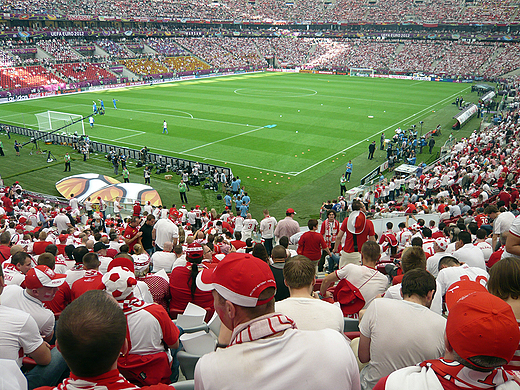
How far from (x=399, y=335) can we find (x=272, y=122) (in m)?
36.8

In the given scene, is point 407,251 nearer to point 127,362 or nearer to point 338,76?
point 127,362

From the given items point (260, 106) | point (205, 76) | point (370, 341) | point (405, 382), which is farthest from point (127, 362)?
point (205, 76)

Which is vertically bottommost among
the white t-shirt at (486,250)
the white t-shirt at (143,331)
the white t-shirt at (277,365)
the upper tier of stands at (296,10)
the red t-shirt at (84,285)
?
the white t-shirt at (486,250)

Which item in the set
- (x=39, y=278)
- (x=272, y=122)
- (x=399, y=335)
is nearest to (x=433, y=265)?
(x=399, y=335)

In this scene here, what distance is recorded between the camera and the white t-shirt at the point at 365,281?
5.20 m

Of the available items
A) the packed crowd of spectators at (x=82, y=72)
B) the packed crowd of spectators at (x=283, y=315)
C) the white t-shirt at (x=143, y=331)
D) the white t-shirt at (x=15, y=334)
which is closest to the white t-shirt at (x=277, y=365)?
the packed crowd of spectators at (x=283, y=315)

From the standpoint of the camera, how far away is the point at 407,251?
5.54 meters

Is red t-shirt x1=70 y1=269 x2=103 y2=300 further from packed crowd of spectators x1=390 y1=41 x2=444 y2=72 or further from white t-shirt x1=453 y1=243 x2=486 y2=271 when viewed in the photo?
packed crowd of spectators x1=390 y1=41 x2=444 y2=72

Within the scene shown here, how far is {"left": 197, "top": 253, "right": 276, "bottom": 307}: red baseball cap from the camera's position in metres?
2.48

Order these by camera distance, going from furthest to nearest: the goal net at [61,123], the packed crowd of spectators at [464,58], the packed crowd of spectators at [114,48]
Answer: the packed crowd of spectators at [114,48] < the packed crowd of spectators at [464,58] < the goal net at [61,123]

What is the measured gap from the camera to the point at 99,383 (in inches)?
98.3

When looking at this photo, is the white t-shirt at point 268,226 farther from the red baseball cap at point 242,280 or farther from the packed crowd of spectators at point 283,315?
the red baseball cap at point 242,280

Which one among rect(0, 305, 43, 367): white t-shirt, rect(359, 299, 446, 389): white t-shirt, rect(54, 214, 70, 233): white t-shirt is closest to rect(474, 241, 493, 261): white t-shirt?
rect(359, 299, 446, 389): white t-shirt

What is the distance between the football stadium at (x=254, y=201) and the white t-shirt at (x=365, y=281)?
27mm
